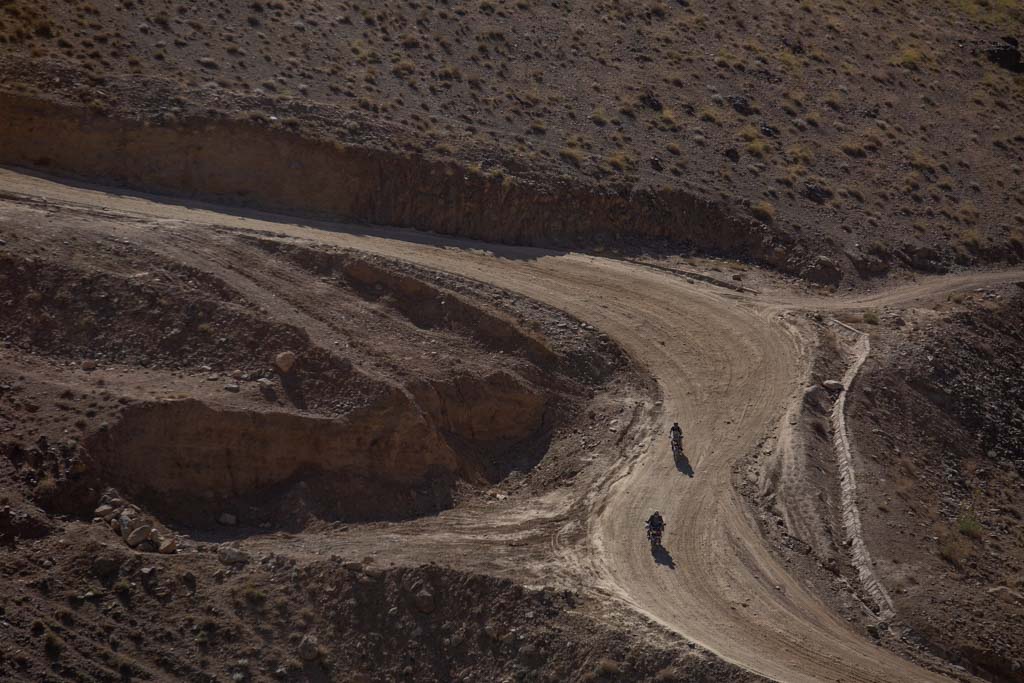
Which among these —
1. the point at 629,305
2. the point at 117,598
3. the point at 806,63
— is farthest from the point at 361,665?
the point at 806,63

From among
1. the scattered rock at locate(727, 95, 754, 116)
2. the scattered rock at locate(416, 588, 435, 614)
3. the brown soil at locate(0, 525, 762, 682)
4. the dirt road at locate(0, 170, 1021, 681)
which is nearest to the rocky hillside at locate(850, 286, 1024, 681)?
the dirt road at locate(0, 170, 1021, 681)

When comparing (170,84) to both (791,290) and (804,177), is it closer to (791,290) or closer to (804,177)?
(791,290)

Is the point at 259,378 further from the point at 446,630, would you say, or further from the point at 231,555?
the point at 446,630

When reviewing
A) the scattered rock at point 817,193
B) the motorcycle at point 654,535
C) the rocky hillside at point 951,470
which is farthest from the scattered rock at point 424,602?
the scattered rock at point 817,193

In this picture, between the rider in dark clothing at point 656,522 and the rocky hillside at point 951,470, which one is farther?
the rider in dark clothing at point 656,522

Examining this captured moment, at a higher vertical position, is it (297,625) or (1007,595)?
(1007,595)

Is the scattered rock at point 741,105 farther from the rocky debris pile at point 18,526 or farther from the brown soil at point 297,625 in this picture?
the rocky debris pile at point 18,526

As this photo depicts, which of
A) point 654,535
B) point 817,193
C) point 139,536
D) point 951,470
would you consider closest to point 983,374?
point 951,470
